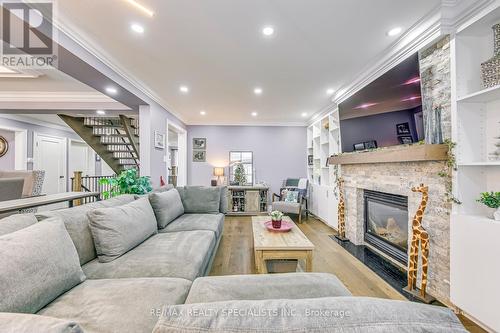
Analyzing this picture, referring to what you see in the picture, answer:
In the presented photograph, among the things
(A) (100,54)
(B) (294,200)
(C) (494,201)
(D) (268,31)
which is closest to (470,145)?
(C) (494,201)

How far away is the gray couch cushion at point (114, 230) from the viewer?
1.73 meters

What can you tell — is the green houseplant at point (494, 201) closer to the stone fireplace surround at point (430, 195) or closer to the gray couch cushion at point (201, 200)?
the stone fireplace surround at point (430, 195)

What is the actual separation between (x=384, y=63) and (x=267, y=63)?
140 cm

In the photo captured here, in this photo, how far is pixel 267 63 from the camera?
2799mm

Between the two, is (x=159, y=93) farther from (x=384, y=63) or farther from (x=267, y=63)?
(x=384, y=63)

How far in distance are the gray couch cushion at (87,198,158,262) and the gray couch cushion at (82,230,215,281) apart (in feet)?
0.20

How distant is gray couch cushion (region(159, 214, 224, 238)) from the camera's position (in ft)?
8.70

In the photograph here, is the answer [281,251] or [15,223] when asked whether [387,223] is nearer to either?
[281,251]

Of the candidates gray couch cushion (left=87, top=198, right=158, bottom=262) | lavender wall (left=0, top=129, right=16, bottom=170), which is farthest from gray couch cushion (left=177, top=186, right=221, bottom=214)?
lavender wall (left=0, top=129, right=16, bottom=170)

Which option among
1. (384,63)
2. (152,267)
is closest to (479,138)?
(384,63)

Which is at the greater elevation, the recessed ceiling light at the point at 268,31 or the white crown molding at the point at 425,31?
the recessed ceiling light at the point at 268,31

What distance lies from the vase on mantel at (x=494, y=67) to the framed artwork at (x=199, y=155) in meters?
5.50

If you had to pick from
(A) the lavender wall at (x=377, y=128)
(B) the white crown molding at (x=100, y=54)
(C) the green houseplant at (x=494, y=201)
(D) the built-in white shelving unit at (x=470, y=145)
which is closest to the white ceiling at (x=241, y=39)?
(B) the white crown molding at (x=100, y=54)

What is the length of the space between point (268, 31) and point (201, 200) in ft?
8.21
